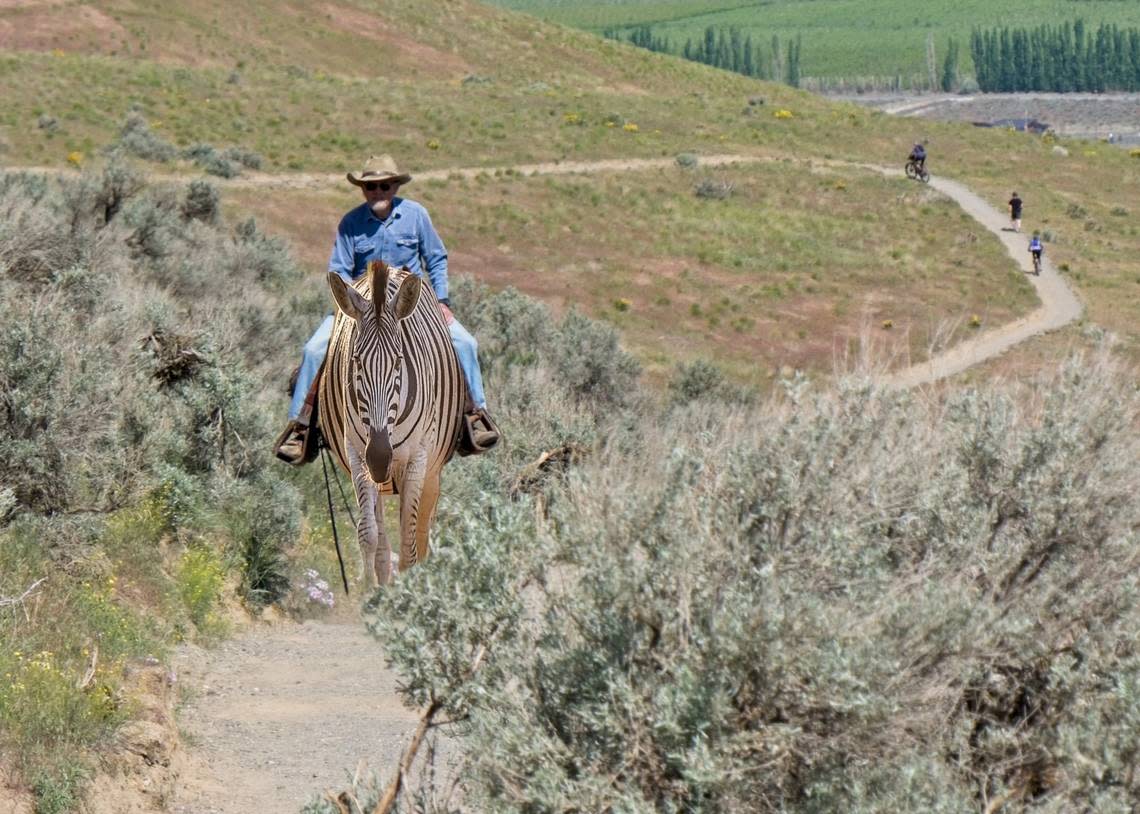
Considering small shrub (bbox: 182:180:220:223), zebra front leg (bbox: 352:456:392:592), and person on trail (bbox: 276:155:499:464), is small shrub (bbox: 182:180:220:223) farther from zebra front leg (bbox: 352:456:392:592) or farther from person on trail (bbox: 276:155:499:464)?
zebra front leg (bbox: 352:456:392:592)

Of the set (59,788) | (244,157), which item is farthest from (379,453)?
(244,157)

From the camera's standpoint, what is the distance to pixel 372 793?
218 inches

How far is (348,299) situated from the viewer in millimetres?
7660

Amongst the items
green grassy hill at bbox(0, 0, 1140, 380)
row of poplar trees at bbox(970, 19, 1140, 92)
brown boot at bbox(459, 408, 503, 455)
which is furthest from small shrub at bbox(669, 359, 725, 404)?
row of poplar trees at bbox(970, 19, 1140, 92)

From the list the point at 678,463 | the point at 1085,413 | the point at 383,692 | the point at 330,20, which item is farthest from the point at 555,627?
the point at 330,20

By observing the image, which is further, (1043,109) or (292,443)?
(1043,109)

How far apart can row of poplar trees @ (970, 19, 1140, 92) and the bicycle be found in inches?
5047

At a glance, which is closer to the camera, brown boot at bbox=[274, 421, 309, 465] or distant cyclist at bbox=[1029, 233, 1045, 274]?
brown boot at bbox=[274, 421, 309, 465]

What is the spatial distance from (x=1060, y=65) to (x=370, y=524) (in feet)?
610

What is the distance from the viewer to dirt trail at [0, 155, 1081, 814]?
24.6 feet

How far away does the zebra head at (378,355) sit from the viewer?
7695mm

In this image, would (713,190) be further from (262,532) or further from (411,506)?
(411,506)

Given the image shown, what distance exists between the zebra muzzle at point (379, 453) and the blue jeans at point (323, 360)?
83cm

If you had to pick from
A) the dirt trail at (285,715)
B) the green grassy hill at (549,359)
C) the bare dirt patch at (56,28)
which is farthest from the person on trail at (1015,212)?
the dirt trail at (285,715)
